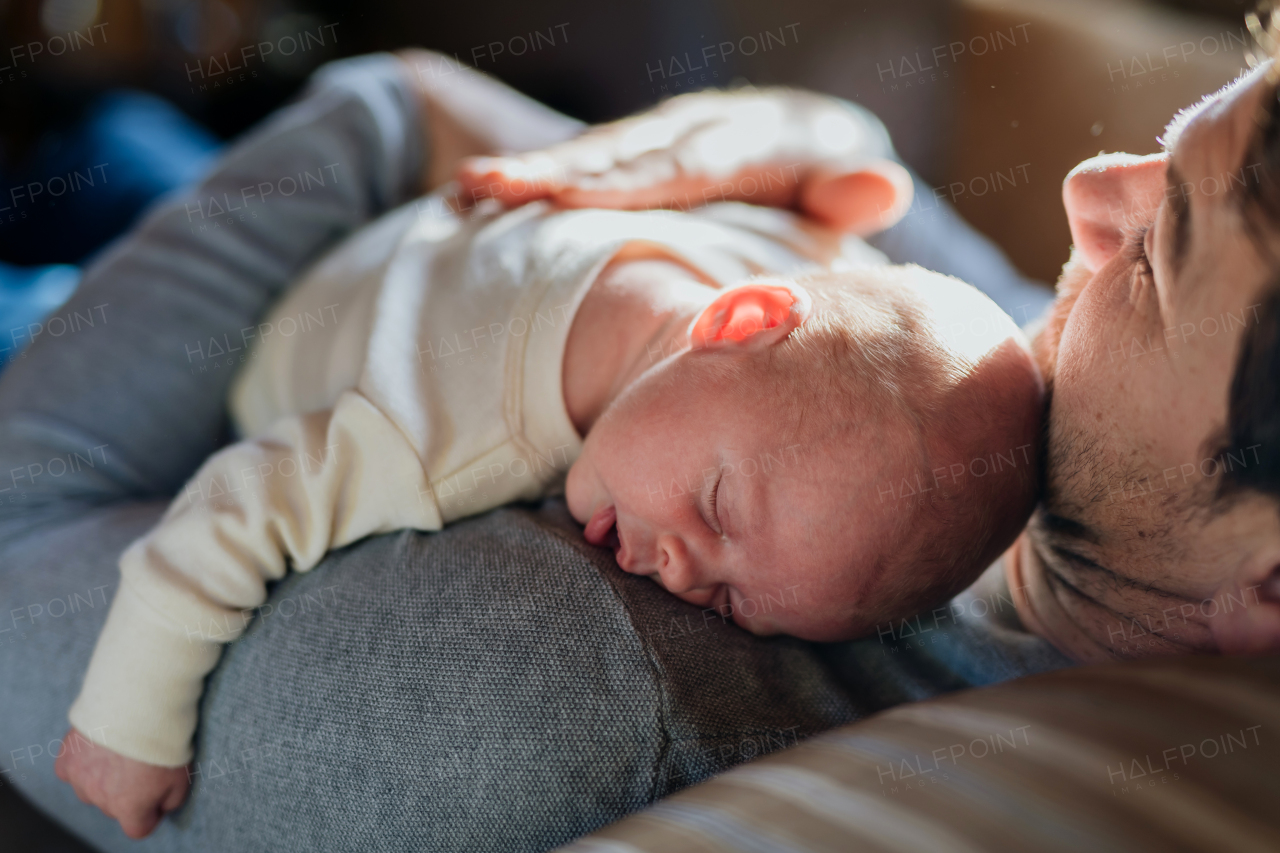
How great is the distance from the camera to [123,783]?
718 millimetres

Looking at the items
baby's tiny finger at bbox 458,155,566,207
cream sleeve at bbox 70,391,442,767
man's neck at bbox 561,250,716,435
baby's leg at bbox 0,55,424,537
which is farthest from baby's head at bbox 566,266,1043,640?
baby's leg at bbox 0,55,424,537

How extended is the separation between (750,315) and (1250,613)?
446 millimetres

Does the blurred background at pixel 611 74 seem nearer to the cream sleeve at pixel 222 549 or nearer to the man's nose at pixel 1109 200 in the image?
the man's nose at pixel 1109 200

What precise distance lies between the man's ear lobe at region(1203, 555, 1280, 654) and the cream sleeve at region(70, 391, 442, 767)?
65 centimetres

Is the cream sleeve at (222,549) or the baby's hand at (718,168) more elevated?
the baby's hand at (718,168)

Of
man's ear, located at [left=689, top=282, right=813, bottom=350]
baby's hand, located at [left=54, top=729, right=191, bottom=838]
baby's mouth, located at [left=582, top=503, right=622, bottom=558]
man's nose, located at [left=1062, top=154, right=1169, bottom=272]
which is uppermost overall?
man's nose, located at [left=1062, top=154, right=1169, bottom=272]

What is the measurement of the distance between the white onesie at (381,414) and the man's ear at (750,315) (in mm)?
182

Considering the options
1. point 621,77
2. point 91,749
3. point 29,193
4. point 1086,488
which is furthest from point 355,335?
point 621,77

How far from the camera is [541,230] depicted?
Answer: 1.01 m

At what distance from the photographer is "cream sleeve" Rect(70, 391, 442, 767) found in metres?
0.72

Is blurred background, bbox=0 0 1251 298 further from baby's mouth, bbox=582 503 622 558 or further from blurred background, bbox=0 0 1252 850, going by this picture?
baby's mouth, bbox=582 503 622 558

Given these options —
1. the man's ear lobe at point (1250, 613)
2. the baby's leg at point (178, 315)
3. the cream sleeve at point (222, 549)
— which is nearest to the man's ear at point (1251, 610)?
the man's ear lobe at point (1250, 613)

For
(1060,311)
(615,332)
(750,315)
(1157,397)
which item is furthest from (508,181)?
(1157,397)

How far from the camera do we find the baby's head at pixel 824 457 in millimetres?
664
